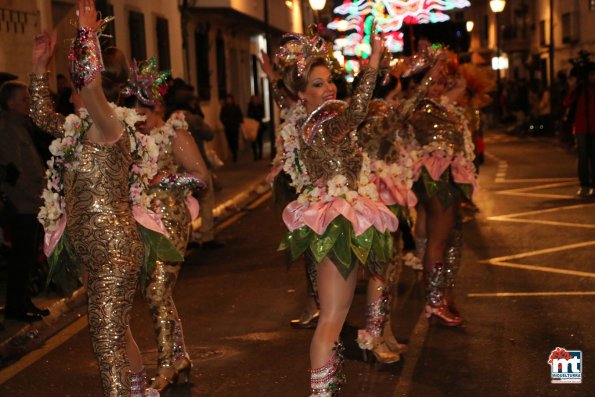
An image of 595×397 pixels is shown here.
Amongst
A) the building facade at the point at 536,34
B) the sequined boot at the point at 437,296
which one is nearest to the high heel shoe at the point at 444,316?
the sequined boot at the point at 437,296

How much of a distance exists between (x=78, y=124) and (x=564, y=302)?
4.93 metres

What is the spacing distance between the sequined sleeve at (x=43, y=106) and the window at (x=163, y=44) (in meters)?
20.2

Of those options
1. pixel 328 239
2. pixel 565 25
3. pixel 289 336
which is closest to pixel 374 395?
pixel 328 239

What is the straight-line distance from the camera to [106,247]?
5.16m

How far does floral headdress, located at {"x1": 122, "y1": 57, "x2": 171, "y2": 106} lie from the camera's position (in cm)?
638

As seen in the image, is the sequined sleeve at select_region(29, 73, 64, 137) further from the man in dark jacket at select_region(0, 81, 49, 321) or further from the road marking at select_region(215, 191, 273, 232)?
the road marking at select_region(215, 191, 273, 232)

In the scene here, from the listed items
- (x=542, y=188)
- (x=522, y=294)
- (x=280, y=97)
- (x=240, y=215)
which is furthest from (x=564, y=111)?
(x=280, y=97)

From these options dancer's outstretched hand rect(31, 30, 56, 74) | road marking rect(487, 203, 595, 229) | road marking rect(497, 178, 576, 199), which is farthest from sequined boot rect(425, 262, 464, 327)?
road marking rect(497, 178, 576, 199)

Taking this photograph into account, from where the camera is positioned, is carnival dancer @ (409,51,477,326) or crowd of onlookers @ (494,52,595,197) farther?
crowd of onlookers @ (494,52,595,197)

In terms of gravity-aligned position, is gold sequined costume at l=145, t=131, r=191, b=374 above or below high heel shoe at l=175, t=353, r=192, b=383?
above

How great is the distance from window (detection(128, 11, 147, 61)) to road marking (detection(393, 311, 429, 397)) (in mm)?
16023

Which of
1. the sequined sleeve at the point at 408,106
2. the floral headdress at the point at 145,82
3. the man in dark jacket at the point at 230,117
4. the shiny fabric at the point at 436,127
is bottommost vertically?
the man in dark jacket at the point at 230,117

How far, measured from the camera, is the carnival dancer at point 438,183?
26.7ft

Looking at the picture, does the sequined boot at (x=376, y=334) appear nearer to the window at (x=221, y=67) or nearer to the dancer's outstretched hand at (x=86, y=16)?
the dancer's outstretched hand at (x=86, y=16)
